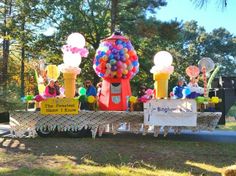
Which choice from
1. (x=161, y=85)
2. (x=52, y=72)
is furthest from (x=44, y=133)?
(x=161, y=85)

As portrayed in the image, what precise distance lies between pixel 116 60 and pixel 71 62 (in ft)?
4.52

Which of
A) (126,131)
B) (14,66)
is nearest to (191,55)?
(14,66)

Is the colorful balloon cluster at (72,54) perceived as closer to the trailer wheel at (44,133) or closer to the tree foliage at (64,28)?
the trailer wheel at (44,133)

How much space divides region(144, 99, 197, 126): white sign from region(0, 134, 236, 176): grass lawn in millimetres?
535

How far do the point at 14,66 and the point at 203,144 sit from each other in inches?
846

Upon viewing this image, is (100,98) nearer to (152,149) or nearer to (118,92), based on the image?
(118,92)

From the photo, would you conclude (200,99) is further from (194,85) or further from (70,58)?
(70,58)

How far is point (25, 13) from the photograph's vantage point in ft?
84.8

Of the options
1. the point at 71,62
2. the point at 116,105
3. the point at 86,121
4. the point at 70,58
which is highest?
the point at 70,58

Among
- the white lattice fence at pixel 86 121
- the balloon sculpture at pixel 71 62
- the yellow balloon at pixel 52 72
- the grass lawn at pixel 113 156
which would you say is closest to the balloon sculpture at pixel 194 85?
the white lattice fence at pixel 86 121

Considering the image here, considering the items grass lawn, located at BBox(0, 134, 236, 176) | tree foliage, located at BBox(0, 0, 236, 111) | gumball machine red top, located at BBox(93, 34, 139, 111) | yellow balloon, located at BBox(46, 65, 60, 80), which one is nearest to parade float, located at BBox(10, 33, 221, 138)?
gumball machine red top, located at BBox(93, 34, 139, 111)

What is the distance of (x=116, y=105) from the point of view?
40.7 feet

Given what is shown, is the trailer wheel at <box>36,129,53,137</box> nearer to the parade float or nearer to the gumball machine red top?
the parade float

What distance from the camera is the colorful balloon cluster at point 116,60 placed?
1234 centimetres
